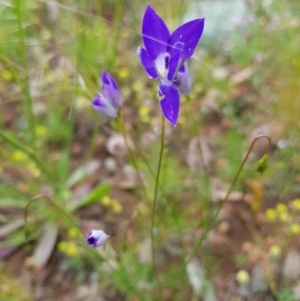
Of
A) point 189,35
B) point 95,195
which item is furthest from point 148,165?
point 189,35

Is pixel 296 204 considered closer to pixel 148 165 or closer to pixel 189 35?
pixel 148 165

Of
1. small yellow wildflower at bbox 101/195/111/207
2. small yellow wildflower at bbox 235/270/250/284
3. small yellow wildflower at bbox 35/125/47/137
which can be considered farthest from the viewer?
small yellow wildflower at bbox 35/125/47/137

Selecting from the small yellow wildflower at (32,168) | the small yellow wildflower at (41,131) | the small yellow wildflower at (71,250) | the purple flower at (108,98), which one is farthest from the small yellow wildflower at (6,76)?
the purple flower at (108,98)

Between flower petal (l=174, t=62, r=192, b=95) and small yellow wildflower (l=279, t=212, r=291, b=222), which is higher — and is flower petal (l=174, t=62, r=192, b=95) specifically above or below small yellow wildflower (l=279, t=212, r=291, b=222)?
above

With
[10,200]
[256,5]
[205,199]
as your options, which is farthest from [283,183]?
[10,200]

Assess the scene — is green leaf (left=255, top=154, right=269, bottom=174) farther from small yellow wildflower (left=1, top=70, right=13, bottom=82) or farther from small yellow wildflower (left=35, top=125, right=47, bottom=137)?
small yellow wildflower (left=1, top=70, right=13, bottom=82)

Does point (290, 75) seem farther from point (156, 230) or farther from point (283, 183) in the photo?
point (156, 230)

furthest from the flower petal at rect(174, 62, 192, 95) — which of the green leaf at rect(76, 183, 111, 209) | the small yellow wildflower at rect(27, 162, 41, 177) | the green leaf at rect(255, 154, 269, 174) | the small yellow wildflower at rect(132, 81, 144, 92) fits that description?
the small yellow wildflower at rect(132, 81, 144, 92)
